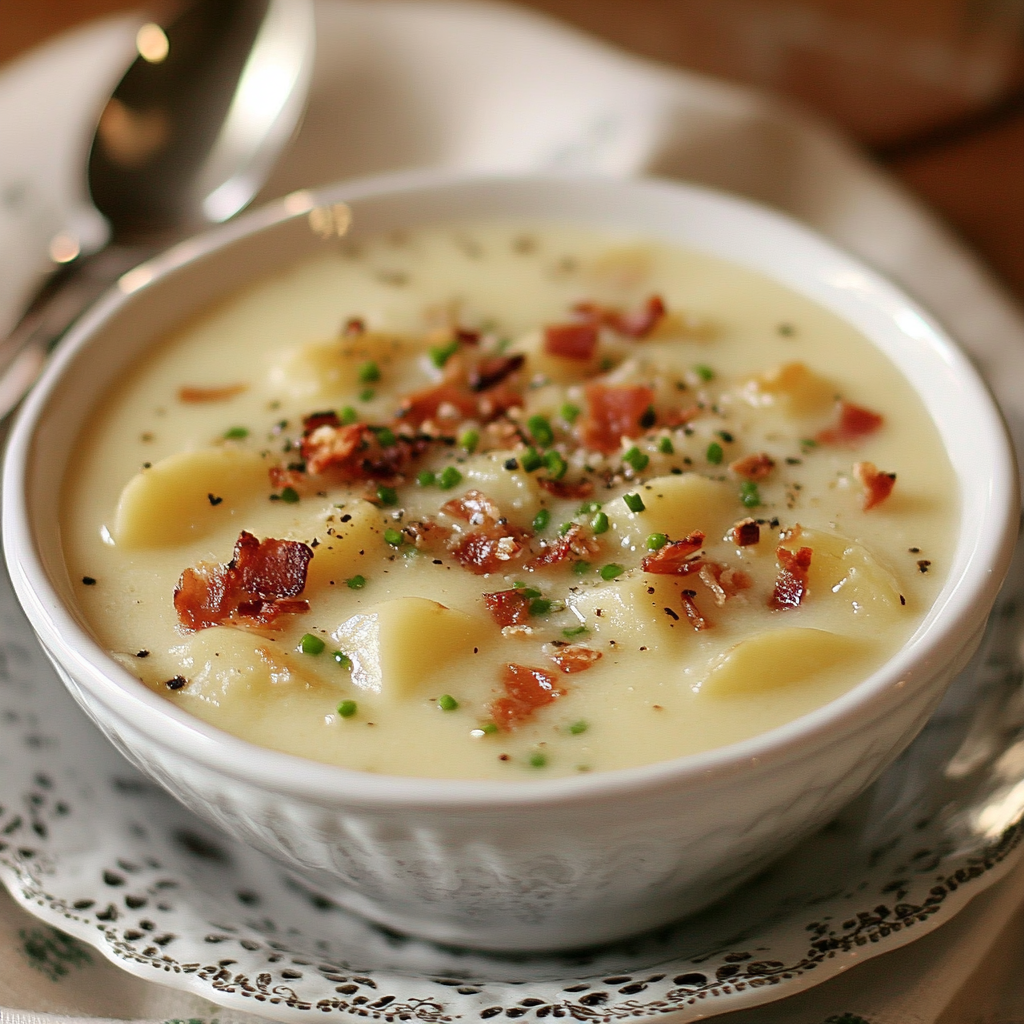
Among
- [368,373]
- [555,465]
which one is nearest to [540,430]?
[555,465]

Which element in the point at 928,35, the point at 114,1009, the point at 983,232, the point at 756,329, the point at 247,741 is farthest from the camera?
the point at 928,35

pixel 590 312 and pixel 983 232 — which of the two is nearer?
pixel 590 312

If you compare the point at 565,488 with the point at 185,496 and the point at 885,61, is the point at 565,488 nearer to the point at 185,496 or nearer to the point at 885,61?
the point at 185,496

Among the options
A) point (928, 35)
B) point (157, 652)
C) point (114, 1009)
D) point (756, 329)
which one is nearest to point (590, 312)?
point (756, 329)

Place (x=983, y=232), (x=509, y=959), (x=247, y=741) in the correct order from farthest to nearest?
(x=983, y=232) → (x=509, y=959) → (x=247, y=741)

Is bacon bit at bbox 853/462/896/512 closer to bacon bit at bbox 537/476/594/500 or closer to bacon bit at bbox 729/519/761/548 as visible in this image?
bacon bit at bbox 729/519/761/548

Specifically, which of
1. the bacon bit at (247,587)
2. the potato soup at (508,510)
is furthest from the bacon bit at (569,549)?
the bacon bit at (247,587)

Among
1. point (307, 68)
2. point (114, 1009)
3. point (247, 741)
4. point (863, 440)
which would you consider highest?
point (307, 68)

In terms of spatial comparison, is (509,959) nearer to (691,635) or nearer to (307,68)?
(691,635)

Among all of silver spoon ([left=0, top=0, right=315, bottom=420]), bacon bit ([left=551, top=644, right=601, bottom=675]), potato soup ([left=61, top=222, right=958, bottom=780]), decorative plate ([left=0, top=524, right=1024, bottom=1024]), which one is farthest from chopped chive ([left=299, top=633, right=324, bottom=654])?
silver spoon ([left=0, top=0, right=315, bottom=420])
